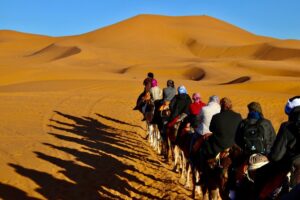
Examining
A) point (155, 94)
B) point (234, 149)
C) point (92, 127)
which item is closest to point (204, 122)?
point (234, 149)

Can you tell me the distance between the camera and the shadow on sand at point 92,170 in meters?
10.1

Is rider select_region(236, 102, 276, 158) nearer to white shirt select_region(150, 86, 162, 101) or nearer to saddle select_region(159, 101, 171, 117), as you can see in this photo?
saddle select_region(159, 101, 171, 117)

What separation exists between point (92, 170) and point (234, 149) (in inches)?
203

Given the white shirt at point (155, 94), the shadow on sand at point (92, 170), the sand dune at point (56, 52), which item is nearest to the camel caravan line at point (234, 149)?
the shadow on sand at point (92, 170)

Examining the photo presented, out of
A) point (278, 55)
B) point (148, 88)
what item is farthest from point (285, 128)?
point (278, 55)

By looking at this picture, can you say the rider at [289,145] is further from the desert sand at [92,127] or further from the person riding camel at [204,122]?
the desert sand at [92,127]

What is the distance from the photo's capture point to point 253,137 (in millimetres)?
7145

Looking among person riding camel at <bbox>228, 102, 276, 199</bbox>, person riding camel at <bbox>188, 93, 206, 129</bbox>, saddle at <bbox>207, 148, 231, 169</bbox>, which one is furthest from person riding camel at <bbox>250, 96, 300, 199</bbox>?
person riding camel at <bbox>188, 93, 206, 129</bbox>

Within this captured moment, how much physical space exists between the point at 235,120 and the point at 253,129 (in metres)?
0.97

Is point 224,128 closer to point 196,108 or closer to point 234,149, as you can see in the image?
point 234,149

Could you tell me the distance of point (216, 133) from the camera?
8.16m

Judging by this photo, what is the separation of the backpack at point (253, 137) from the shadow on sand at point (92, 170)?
3.24m

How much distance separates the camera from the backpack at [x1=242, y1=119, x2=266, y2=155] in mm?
7070

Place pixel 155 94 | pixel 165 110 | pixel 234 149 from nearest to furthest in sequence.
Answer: pixel 234 149 → pixel 165 110 → pixel 155 94
